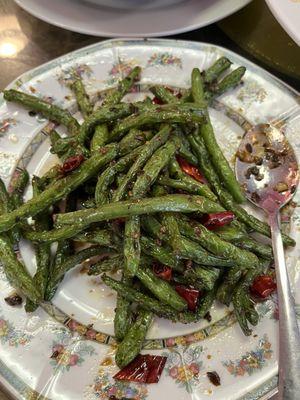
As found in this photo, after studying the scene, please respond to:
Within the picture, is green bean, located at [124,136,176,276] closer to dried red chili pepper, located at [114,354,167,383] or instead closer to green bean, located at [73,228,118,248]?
green bean, located at [73,228,118,248]

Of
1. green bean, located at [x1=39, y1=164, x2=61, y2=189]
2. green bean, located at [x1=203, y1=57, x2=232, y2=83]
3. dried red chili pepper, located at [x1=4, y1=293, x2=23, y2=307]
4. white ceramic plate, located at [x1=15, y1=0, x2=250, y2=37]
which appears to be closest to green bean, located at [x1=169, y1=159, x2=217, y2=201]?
green bean, located at [x1=39, y1=164, x2=61, y2=189]

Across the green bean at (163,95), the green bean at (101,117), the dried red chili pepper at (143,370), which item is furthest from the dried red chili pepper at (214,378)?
the green bean at (163,95)

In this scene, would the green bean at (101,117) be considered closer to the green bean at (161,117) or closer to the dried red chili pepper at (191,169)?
the green bean at (161,117)

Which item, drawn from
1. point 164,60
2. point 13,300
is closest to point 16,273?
point 13,300

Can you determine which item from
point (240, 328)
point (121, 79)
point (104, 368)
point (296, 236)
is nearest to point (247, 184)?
point (296, 236)

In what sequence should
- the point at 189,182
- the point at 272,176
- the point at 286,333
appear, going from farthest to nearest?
the point at 272,176, the point at 189,182, the point at 286,333

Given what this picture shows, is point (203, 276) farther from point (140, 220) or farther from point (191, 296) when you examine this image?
point (140, 220)
